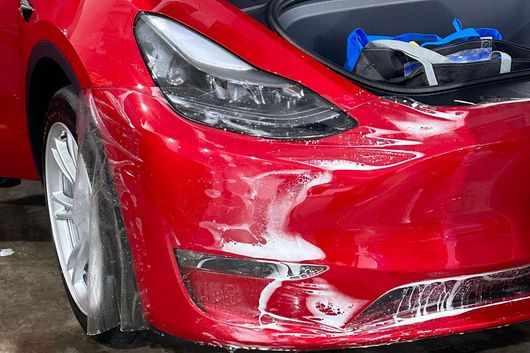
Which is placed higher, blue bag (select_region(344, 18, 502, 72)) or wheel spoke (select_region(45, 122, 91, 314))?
blue bag (select_region(344, 18, 502, 72))

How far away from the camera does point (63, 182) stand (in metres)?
2.72

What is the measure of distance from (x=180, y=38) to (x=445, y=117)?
608 mm

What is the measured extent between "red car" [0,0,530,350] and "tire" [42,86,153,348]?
0.47ft

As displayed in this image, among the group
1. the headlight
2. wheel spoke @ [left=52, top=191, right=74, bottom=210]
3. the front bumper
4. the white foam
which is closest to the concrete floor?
the white foam

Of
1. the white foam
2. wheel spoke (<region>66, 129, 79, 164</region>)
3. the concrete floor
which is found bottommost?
the white foam

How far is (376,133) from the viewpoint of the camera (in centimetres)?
195

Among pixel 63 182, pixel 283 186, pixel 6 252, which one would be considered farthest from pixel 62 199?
pixel 283 186

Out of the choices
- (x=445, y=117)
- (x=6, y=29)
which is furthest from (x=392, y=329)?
(x=6, y=29)

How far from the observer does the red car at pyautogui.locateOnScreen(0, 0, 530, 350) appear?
1.93 metres

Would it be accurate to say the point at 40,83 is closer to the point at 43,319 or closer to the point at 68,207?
the point at 68,207

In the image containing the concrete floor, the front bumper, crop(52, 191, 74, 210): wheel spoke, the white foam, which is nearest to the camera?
the front bumper

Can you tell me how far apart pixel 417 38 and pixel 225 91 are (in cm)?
73

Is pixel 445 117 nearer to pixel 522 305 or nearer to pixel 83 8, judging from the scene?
pixel 522 305

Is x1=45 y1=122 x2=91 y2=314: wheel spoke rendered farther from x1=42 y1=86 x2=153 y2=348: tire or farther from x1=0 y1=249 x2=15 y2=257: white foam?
x1=0 y1=249 x2=15 y2=257: white foam
